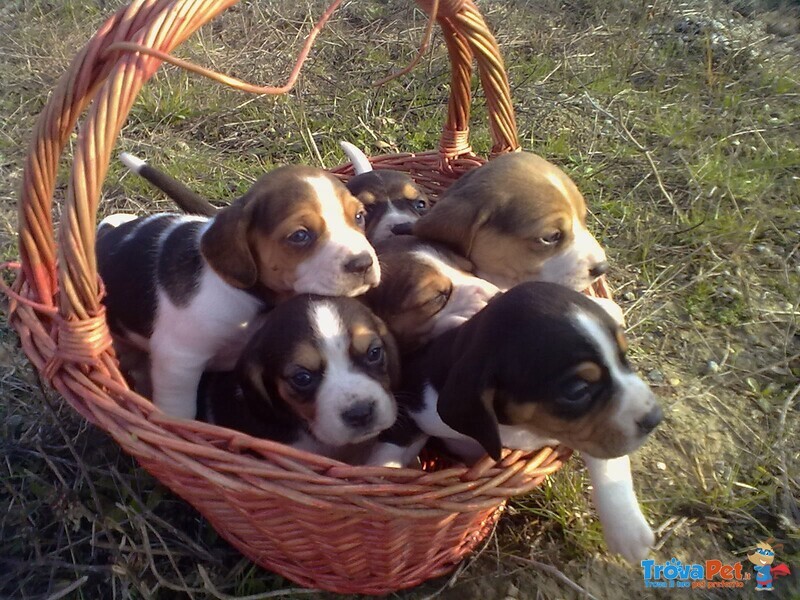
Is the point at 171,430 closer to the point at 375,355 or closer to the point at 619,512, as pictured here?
the point at 375,355

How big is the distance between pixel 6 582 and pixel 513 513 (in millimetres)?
1766

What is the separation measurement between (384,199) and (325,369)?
3.82 feet

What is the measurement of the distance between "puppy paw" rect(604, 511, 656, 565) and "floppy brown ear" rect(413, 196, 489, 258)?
117cm

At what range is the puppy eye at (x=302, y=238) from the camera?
7.92ft

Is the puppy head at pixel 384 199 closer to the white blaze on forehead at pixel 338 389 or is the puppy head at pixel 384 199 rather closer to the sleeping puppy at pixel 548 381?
the white blaze on forehead at pixel 338 389

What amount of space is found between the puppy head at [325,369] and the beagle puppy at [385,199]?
836 mm

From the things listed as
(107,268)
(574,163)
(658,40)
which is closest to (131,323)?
(107,268)

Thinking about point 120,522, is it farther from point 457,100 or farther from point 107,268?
point 457,100

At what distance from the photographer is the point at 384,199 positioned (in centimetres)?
316

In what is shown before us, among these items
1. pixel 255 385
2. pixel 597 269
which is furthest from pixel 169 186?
pixel 597 269

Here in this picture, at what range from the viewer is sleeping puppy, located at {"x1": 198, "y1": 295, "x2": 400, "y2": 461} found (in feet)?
7.02

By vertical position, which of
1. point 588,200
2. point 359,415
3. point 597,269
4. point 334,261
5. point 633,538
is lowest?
point 588,200

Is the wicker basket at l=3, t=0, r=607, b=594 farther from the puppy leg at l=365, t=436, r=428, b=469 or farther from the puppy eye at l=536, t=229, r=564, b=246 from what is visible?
the puppy eye at l=536, t=229, r=564, b=246

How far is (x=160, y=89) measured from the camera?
526cm
